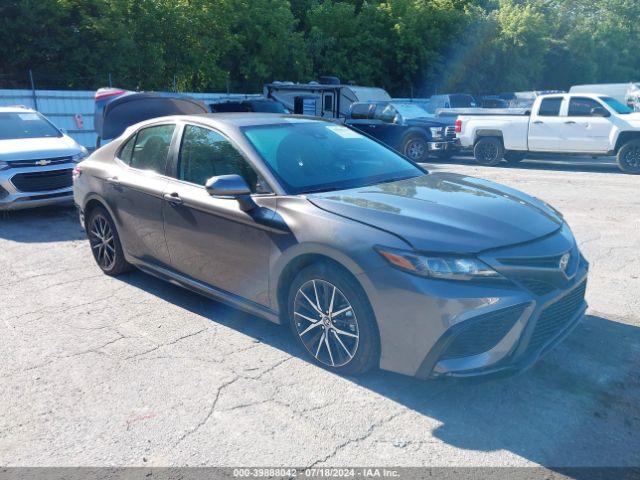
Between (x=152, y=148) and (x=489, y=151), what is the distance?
40.1 ft

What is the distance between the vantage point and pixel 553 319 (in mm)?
3539

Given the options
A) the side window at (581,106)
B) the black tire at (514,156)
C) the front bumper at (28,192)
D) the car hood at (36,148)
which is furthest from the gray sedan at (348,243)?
the black tire at (514,156)

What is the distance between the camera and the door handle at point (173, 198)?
4654 mm

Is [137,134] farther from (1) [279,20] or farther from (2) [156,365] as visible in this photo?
(1) [279,20]

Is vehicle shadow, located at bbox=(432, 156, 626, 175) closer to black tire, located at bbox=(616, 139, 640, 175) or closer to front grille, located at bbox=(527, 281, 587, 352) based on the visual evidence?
black tire, located at bbox=(616, 139, 640, 175)

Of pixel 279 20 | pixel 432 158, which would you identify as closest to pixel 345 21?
pixel 279 20

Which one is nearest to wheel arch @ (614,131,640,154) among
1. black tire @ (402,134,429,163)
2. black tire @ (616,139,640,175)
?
black tire @ (616,139,640,175)

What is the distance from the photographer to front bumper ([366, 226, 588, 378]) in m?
Answer: 3.24

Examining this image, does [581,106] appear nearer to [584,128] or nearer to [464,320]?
[584,128]

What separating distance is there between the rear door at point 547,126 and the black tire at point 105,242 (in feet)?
39.4

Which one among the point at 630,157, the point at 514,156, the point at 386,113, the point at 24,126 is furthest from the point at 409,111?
the point at 24,126

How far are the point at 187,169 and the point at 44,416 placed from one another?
6.86 ft

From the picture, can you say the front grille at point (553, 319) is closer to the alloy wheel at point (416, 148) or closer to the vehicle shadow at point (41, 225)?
the vehicle shadow at point (41, 225)

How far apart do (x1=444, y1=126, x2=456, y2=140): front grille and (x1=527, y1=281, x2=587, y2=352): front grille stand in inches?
535
